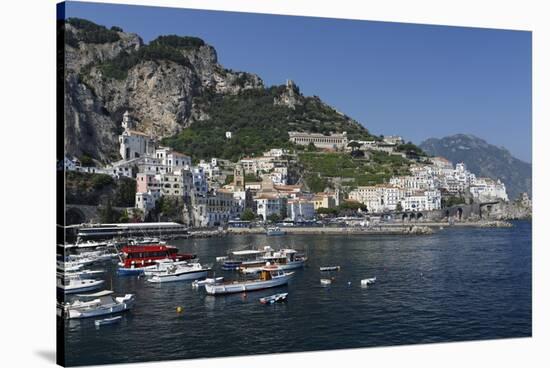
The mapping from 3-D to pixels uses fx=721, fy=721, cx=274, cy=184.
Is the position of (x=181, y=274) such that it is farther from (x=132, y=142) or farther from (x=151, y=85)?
(x=151, y=85)

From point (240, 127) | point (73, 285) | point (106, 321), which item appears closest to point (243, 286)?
point (73, 285)

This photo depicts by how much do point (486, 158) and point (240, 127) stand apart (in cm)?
815

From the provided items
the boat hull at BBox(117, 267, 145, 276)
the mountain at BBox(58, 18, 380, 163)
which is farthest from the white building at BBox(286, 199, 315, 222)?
the boat hull at BBox(117, 267, 145, 276)

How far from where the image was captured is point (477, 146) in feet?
46.7

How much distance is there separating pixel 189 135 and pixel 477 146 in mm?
10511

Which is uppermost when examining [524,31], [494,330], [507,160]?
[524,31]

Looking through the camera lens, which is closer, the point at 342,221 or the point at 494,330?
the point at 494,330

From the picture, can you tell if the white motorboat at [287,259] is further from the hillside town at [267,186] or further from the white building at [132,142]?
the white building at [132,142]

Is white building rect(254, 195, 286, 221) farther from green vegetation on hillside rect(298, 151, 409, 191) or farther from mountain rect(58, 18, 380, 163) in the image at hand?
mountain rect(58, 18, 380, 163)

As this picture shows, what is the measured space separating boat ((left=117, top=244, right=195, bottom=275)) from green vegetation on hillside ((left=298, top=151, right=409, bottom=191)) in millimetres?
8132

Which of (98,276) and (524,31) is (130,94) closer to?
(98,276)

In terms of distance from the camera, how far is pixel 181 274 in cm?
1330

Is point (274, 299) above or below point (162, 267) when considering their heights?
below

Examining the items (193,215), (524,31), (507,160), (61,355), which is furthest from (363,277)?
(193,215)
